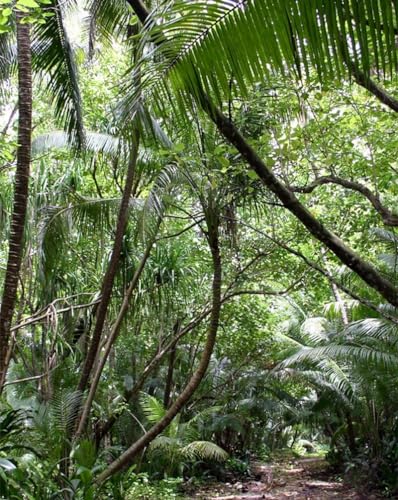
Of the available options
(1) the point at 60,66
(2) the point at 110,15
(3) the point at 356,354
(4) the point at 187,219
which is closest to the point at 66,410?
(4) the point at 187,219

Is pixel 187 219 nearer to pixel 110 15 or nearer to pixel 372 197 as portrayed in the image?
pixel 110 15

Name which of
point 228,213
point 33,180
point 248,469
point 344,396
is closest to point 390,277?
point 228,213

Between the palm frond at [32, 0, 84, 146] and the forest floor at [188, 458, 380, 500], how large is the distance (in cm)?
723

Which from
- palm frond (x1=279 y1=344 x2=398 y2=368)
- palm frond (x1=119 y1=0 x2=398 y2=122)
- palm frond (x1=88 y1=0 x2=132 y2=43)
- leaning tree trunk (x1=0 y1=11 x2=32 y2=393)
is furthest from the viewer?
palm frond (x1=279 y1=344 x2=398 y2=368)

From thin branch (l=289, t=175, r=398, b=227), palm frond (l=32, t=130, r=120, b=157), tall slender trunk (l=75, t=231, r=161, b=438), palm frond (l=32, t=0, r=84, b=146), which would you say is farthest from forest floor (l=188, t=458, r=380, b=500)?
palm frond (l=32, t=0, r=84, b=146)

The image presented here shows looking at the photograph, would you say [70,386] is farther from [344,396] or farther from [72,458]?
[344,396]

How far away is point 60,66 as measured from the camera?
21.3 ft

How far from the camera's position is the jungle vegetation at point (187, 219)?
2.03 meters

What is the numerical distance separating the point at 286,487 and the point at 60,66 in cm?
948

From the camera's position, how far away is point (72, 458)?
6.54m

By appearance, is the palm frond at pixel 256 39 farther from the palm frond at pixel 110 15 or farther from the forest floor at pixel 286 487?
the forest floor at pixel 286 487

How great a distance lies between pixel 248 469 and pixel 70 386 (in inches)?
254

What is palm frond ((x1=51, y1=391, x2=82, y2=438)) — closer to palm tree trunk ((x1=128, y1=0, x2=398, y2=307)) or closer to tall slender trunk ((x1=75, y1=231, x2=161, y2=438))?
tall slender trunk ((x1=75, y1=231, x2=161, y2=438))

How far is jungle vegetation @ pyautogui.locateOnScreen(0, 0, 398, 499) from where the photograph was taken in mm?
2033
